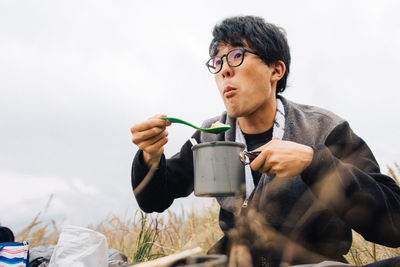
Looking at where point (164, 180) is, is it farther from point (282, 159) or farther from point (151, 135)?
point (282, 159)

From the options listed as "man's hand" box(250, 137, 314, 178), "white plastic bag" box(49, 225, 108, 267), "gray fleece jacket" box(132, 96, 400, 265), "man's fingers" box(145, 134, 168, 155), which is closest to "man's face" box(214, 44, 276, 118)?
"gray fleece jacket" box(132, 96, 400, 265)

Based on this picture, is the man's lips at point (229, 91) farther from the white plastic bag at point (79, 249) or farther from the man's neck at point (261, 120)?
the white plastic bag at point (79, 249)

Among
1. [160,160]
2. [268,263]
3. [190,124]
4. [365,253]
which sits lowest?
[365,253]

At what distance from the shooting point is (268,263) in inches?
90.3

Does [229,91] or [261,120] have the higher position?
[229,91]

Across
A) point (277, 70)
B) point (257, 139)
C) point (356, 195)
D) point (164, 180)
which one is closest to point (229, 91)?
point (257, 139)

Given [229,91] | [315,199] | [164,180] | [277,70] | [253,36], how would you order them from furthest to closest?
[277,70] → [253,36] → [164,180] → [229,91] → [315,199]

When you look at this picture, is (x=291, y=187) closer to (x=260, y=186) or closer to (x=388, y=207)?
(x=260, y=186)

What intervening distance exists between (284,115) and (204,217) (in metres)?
2.33

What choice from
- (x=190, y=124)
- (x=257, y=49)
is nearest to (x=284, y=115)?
(x=257, y=49)

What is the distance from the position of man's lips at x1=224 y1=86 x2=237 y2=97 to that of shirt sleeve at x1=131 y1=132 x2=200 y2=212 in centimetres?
59

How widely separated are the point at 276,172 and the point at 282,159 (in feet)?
0.24

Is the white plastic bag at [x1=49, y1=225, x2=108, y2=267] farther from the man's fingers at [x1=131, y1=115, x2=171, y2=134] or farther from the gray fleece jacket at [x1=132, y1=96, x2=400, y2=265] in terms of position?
the man's fingers at [x1=131, y1=115, x2=171, y2=134]

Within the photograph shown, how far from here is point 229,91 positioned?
2533 millimetres
